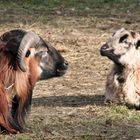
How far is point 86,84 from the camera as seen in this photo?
456 inches

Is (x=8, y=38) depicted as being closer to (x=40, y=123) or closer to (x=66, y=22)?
(x=40, y=123)

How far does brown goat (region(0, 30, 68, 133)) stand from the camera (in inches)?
319

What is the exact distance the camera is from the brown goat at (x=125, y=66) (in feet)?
32.3

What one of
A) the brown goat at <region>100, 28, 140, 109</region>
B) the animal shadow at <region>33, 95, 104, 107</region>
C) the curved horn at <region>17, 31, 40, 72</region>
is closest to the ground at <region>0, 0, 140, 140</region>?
the animal shadow at <region>33, 95, 104, 107</region>

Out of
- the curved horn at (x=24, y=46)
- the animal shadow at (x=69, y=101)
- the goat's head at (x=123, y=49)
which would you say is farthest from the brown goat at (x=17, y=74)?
the animal shadow at (x=69, y=101)

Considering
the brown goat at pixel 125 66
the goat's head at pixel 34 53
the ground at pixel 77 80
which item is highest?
the goat's head at pixel 34 53

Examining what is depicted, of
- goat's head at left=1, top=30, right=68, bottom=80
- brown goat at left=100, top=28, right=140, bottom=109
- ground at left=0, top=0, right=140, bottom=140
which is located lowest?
ground at left=0, top=0, right=140, bottom=140

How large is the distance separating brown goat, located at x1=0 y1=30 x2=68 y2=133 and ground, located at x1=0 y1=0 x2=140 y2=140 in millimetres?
231

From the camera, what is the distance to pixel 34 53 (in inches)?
332

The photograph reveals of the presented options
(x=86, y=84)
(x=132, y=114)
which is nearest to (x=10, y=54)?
(x=132, y=114)

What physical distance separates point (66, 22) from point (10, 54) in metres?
9.54

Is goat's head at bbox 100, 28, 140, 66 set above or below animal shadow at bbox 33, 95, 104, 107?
above

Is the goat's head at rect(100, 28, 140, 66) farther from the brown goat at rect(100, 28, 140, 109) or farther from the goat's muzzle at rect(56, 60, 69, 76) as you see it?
the goat's muzzle at rect(56, 60, 69, 76)

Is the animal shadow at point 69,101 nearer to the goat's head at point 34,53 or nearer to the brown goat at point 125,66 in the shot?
the brown goat at point 125,66
